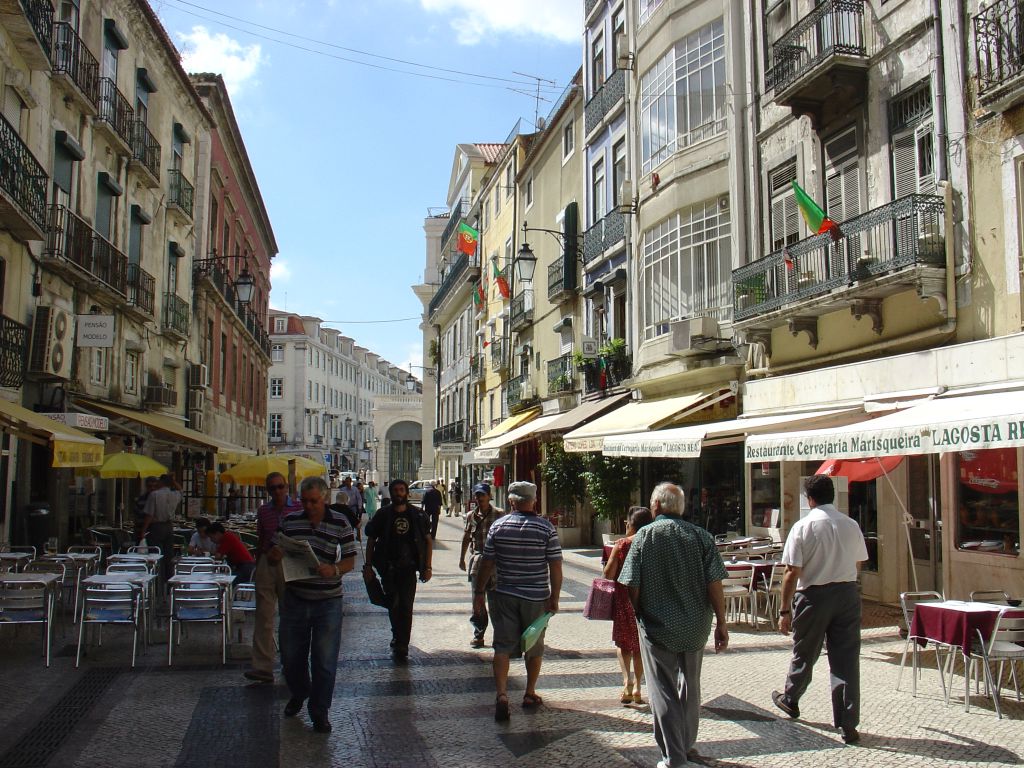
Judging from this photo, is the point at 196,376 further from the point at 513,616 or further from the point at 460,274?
the point at 513,616

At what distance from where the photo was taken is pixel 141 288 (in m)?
20.8

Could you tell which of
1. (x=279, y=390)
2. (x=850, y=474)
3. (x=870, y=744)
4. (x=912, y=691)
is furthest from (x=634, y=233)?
(x=279, y=390)

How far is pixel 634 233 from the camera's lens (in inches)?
785

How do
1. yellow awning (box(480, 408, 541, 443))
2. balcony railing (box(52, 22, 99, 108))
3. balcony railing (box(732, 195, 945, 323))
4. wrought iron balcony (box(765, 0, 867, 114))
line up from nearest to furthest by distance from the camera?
balcony railing (box(732, 195, 945, 323)) → wrought iron balcony (box(765, 0, 867, 114)) → balcony railing (box(52, 22, 99, 108)) → yellow awning (box(480, 408, 541, 443))

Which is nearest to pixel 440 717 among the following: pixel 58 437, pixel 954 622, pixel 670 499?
pixel 670 499

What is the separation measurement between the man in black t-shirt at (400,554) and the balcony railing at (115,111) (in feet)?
43.0

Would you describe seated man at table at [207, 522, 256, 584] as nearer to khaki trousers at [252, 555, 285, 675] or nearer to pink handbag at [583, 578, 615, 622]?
khaki trousers at [252, 555, 285, 675]

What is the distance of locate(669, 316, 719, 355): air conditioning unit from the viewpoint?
1636 cm

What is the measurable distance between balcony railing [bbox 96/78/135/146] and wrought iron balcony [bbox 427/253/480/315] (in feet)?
69.6

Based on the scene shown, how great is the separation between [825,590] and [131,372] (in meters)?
18.6

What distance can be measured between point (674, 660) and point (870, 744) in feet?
5.32

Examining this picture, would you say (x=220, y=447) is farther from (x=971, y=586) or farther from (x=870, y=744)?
(x=870, y=744)

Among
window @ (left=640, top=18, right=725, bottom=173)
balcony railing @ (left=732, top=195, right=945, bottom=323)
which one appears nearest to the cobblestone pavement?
balcony railing @ (left=732, top=195, right=945, bottom=323)

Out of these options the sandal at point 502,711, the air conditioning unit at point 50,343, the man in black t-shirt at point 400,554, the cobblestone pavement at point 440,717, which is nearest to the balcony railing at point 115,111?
the air conditioning unit at point 50,343
